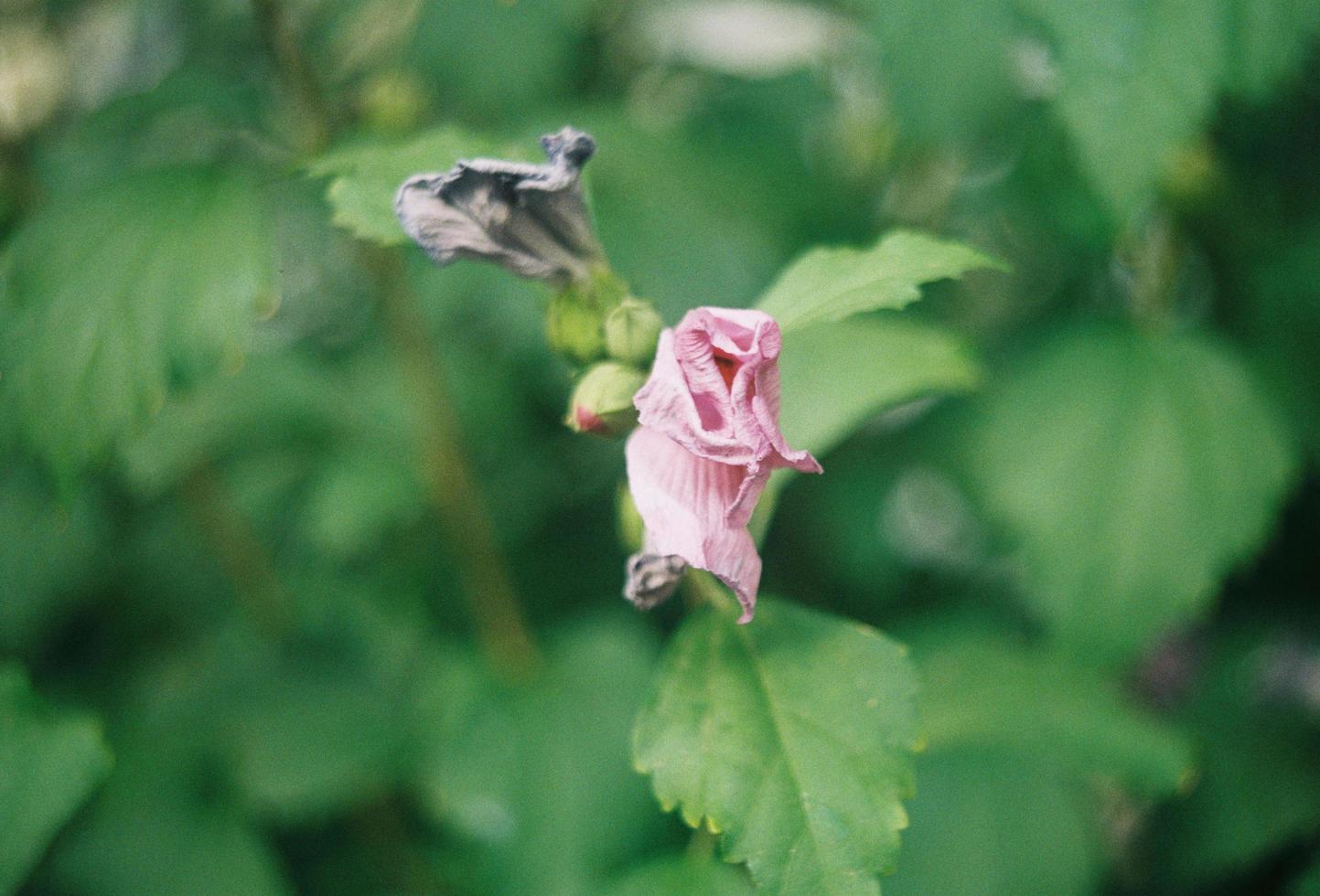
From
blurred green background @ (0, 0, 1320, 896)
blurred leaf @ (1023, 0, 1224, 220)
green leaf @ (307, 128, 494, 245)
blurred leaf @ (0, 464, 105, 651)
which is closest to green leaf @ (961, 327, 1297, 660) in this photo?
blurred green background @ (0, 0, 1320, 896)

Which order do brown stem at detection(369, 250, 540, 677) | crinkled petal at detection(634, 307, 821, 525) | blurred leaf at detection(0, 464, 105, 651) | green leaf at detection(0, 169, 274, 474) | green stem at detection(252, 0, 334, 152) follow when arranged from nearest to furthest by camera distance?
crinkled petal at detection(634, 307, 821, 525), green leaf at detection(0, 169, 274, 474), green stem at detection(252, 0, 334, 152), brown stem at detection(369, 250, 540, 677), blurred leaf at detection(0, 464, 105, 651)

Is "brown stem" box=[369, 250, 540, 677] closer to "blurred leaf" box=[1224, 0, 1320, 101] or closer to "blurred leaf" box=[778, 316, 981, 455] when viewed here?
"blurred leaf" box=[778, 316, 981, 455]

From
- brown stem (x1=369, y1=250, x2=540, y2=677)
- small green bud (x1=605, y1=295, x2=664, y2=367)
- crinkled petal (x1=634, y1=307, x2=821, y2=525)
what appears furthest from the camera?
brown stem (x1=369, y1=250, x2=540, y2=677)

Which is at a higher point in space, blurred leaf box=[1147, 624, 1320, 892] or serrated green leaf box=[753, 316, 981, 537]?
serrated green leaf box=[753, 316, 981, 537]

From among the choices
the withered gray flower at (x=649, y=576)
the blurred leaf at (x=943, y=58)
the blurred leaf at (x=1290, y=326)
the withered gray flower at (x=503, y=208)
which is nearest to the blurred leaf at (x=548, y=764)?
the withered gray flower at (x=649, y=576)

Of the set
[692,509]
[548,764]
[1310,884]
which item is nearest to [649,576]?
[692,509]
